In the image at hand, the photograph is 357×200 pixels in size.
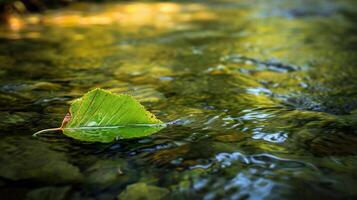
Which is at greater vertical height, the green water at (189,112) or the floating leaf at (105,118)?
the floating leaf at (105,118)

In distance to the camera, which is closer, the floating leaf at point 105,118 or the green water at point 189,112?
the green water at point 189,112

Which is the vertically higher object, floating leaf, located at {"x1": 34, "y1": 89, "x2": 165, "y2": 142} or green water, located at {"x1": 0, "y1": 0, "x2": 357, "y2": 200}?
floating leaf, located at {"x1": 34, "y1": 89, "x2": 165, "y2": 142}

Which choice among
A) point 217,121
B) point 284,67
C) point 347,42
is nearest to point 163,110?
point 217,121

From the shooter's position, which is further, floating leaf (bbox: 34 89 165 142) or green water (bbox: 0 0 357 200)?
floating leaf (bbox: 34 89 165 142)

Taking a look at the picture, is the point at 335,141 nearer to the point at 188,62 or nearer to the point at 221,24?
the point at 188,62
